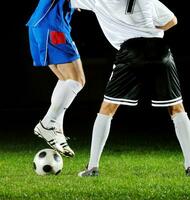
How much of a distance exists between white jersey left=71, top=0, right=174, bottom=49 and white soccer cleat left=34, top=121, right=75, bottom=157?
162 cm

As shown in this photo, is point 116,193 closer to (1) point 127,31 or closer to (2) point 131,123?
(1) point 127,31

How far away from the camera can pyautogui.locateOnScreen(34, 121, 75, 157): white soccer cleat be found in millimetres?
10125

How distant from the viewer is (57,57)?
1041 cm

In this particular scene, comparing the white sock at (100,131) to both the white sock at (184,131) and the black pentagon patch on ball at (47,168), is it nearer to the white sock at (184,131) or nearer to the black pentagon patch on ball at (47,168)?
the black pentagon patch on ball at (47,168)

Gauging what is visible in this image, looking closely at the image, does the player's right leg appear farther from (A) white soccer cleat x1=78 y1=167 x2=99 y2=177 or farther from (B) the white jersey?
(B) the white jersey

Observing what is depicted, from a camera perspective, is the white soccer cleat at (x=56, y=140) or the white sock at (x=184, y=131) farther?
the white soccer cleat at (x=56, y=140)

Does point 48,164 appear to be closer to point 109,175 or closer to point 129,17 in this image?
point 109,175

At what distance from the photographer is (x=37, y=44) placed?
35.1 feet

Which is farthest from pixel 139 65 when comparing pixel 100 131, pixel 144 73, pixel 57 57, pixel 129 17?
pixel 57 57

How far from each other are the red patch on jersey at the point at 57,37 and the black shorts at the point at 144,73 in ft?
5.32

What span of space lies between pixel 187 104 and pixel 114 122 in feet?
12.2

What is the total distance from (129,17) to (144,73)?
1.82 feet

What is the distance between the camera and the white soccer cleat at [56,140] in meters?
10.1

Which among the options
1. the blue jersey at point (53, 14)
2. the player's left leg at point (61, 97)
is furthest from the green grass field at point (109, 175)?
the blue jersey at point (53, 14)
